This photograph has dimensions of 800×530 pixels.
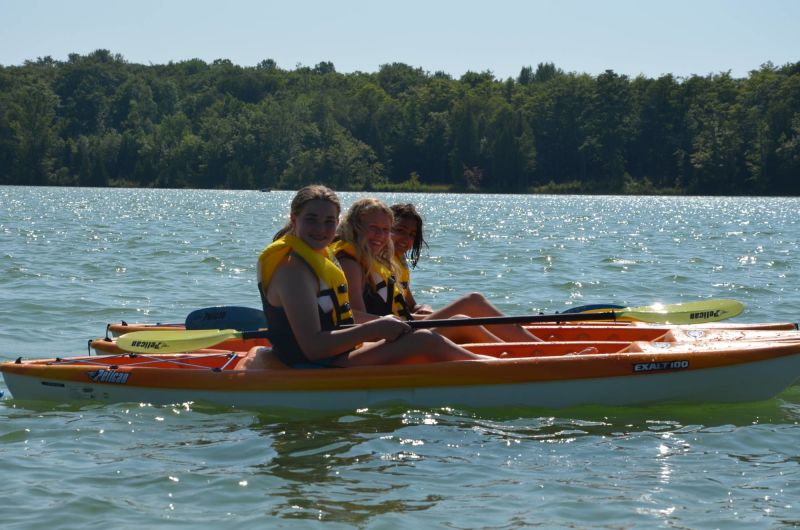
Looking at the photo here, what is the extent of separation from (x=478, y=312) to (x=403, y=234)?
2.14ft

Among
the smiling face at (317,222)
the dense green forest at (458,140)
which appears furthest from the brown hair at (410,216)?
the dense green forest at (458,140)

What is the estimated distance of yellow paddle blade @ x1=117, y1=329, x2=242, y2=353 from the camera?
6.41m

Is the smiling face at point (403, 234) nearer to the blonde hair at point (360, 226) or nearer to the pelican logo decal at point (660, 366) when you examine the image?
the blonde hair at point (360, 226)

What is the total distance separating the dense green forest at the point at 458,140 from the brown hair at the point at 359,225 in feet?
237

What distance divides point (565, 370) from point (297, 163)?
83147 millimetres

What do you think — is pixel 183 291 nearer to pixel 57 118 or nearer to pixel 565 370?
pixel 565 370

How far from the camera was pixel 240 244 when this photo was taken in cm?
2205

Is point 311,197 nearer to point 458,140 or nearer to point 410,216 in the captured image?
point 410,216

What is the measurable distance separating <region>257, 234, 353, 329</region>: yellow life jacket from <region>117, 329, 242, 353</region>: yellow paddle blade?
0.74 m

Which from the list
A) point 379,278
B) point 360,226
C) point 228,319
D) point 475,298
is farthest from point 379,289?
point 228,319

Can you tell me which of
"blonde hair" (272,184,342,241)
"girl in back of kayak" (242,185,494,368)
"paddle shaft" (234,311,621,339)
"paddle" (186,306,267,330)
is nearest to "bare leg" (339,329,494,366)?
"girl in back of kayak" (242,185,494,368)

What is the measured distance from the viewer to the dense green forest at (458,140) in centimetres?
7944

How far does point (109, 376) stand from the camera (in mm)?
6445

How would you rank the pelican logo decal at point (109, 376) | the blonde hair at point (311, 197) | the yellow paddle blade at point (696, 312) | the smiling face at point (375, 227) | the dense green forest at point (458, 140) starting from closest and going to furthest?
the blonde hair at point (311, 197) → the smiling face at point (375, 227) → the pelican logo decal at point (109, 376) → the yellow paddle blade at point (696, 312) → the dense green forest at point (458, 140)
